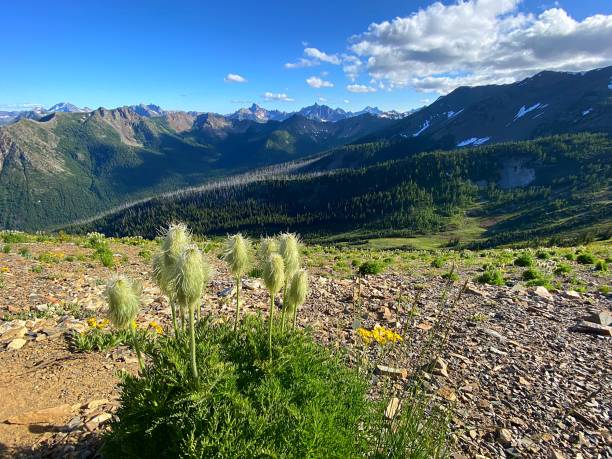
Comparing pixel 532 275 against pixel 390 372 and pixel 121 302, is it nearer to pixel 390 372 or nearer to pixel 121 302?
pixel 390 372

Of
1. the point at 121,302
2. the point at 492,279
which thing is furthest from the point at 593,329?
the point at 121,302

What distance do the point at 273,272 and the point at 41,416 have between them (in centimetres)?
456

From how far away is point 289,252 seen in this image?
15.2 feet

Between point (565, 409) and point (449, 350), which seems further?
point (449, 350)

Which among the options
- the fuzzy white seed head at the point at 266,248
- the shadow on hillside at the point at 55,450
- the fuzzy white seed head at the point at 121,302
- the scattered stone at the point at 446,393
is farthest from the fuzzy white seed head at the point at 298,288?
the scattered stone at the point at 446,393

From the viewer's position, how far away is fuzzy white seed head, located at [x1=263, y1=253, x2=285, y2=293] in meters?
4.32

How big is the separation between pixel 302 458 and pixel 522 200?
729 ft

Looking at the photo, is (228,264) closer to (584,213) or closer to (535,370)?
(535,370)

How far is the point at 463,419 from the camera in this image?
649cm

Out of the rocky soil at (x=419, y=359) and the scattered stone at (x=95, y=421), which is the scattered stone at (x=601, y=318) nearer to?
the rocky soil at (x=419, y=359)

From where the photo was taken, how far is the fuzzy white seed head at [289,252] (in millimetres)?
4590

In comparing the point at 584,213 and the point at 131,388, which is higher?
the point at 131,388

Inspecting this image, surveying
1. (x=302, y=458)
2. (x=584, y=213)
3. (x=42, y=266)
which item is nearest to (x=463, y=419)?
(x=302, y=458)

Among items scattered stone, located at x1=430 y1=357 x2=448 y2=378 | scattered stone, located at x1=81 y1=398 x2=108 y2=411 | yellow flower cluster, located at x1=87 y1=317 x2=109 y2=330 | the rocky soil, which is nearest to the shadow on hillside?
the rocky soil
